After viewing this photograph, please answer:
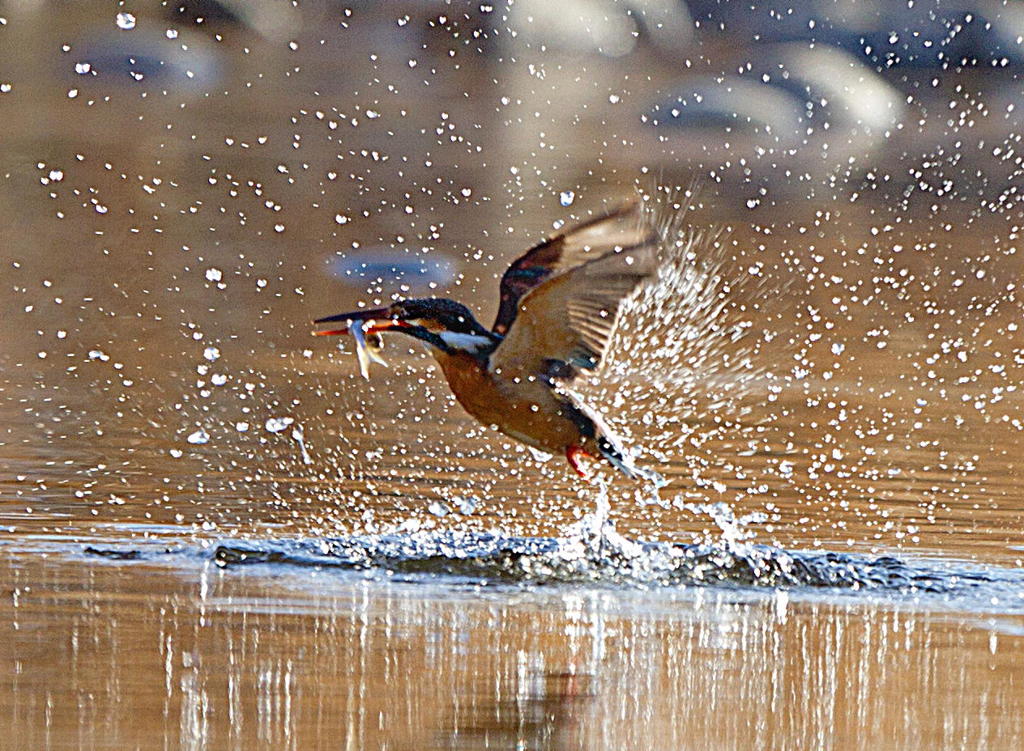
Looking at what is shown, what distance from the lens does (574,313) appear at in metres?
5.79

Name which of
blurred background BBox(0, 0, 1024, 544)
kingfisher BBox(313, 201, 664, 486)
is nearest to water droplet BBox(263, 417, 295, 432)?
blurred background BBox(0, 0, 1024, 544)

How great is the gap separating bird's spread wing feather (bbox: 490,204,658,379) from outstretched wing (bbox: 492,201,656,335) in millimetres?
10

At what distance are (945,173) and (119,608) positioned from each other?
12941mm

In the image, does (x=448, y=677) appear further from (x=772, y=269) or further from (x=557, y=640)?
(x=772, y=269)

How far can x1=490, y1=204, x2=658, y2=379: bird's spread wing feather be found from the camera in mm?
5676

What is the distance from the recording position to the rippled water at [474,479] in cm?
446

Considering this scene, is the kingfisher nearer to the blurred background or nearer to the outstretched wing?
the outstretched wing

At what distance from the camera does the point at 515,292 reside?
581 cm

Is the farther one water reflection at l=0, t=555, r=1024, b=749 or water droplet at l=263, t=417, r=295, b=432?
water droplet at l=263, t=417, r=295, b=432

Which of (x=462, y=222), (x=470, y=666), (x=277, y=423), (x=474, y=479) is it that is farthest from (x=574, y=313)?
(x=462, y=222)

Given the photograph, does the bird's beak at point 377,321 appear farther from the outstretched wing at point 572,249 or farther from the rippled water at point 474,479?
the rippled water at point 474,479

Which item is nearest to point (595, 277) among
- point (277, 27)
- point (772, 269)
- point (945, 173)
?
point (772, 269)

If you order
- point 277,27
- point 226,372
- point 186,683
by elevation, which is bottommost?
point 186,683

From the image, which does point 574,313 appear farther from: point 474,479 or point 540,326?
point 474,479
